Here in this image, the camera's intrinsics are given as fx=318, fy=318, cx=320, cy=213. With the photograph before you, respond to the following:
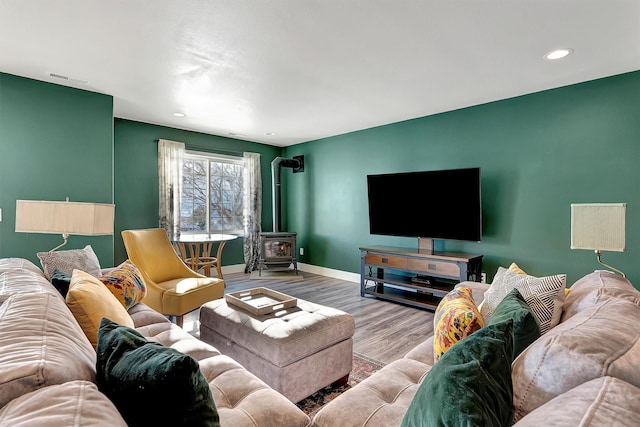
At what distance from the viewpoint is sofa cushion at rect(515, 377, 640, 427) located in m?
0.57

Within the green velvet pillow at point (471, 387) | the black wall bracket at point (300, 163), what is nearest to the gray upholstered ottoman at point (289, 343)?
the green velvet pillow at point (471, 387)

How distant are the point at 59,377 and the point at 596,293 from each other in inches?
72.2

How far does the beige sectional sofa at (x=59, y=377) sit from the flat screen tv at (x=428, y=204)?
3090 mm

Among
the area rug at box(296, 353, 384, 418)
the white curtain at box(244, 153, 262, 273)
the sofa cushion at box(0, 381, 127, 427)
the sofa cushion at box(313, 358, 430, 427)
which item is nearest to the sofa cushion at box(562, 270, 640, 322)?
the sofa cushion at box(313, 358, 430, 427)

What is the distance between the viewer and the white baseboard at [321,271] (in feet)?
17.5

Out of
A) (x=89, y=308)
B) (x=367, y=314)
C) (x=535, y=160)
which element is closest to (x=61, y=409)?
(x=89, y=308)

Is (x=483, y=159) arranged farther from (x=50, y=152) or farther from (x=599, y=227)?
(x=50, y=152)

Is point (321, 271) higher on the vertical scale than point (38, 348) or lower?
lower

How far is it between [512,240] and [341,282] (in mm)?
2569

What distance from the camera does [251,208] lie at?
592 cm

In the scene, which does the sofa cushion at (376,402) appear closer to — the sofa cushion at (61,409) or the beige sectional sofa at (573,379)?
the beige sectional sofa at (573,379)

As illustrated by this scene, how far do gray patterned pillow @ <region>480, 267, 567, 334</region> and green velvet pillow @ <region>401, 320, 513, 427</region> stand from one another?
1.94 feet

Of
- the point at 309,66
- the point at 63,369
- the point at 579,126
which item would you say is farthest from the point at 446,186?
the point at 63,369

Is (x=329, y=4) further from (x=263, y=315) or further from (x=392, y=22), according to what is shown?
(x=263, y=315)
